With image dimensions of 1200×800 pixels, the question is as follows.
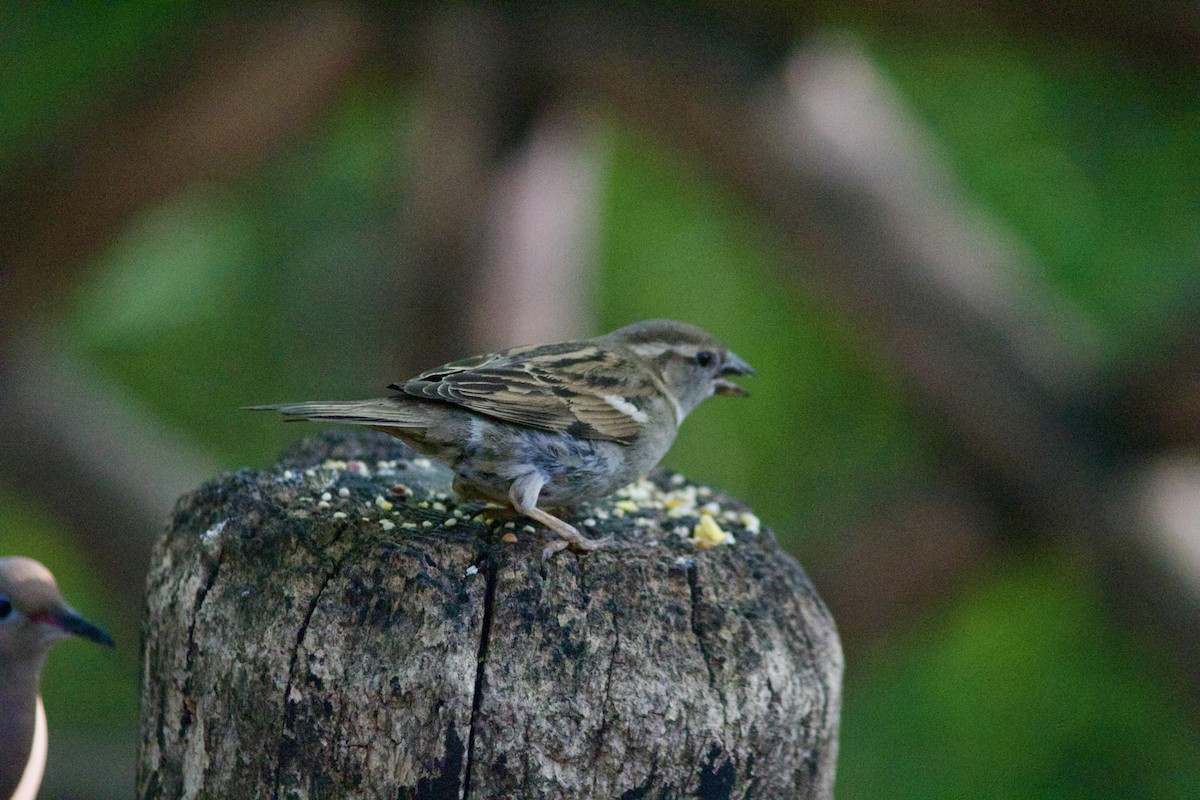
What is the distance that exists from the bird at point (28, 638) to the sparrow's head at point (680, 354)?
168 cm

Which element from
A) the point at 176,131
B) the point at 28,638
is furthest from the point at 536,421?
the point at 176,131

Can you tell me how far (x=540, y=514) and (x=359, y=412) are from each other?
0.50 meters

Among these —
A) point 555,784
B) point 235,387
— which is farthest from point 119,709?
point 555,784

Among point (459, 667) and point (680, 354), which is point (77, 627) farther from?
A: point (680, 354)

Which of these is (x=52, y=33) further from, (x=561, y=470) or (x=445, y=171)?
(x=561, y=470)

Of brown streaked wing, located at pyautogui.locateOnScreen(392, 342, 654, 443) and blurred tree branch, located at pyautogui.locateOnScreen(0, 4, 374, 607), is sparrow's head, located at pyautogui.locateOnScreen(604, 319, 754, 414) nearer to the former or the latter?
brown streaked wing, located at pyautogui.locateOnScreen(392, 342, 654, 443)

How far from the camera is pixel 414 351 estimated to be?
22.0 feet

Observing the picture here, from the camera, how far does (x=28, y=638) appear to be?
3.09 meters

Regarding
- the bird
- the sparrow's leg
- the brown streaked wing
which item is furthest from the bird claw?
the bird

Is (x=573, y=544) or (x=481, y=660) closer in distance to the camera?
(x=481, y=660)

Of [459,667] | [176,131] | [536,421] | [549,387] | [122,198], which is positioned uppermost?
[176,131]

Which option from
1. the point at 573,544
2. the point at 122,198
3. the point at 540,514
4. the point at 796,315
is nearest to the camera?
the point at 573,544

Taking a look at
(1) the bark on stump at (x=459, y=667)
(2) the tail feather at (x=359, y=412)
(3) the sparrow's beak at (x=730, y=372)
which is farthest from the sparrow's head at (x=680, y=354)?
(1) the bark on stump at (x=459, y=667)

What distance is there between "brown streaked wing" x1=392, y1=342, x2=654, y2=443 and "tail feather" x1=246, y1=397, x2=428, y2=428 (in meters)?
0.05
